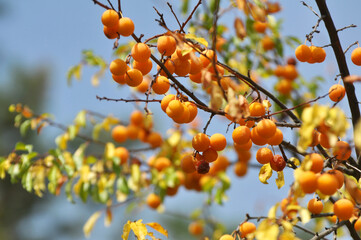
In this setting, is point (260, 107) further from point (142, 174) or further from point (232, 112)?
point (142, 174)

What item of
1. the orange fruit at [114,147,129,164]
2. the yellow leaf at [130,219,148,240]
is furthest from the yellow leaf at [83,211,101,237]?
the yellow leaf at [130,219,148,240]

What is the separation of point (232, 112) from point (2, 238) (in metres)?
14.5

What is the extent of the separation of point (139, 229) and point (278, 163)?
0.49 metres

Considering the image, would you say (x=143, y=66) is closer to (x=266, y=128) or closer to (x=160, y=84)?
(x=160, y=84)

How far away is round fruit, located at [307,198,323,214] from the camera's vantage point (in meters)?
1.35

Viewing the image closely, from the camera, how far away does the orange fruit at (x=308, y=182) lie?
991mm

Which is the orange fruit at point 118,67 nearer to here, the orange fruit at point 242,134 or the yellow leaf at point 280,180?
the orange fruit at point 242,134

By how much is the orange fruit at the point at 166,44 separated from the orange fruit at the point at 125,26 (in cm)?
10

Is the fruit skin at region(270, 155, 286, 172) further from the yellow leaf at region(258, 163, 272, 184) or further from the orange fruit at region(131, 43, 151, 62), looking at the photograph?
the orange fruit at region(131, 43, 151, 62)

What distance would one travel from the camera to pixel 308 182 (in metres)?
0.99

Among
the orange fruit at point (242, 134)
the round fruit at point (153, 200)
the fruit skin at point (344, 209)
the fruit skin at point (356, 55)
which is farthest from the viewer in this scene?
the round fruit at point (153, 200)

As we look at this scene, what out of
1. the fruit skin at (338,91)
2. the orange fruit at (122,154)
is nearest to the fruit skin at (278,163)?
the fruit skin at (338,91)

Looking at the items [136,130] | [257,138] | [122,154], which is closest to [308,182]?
[257,138]

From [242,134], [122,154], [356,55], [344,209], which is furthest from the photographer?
[122,154]
